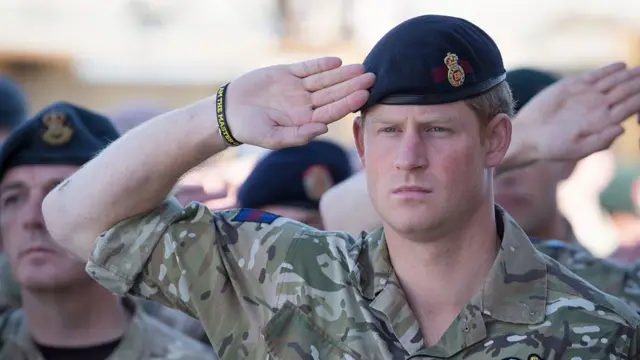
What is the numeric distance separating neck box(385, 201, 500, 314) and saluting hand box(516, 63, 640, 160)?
587 mm

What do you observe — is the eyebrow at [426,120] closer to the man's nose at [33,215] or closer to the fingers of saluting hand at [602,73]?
the fingers of saluting hand at [602,73]

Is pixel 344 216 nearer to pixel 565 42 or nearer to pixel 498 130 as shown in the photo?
pixel 498 130


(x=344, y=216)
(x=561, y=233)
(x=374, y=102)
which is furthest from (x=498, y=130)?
(x=561, y=233)

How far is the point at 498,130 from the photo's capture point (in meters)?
2.76

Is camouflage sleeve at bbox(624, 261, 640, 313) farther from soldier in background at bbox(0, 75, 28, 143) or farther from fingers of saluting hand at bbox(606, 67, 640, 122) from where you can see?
soldier in background at bbox(0, 75, 28, 143)

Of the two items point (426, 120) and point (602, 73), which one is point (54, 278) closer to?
point (426, 120)

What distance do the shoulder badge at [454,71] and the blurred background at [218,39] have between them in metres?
13.4

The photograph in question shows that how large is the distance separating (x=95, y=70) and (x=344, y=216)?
52.7 feet

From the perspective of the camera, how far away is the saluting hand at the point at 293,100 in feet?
8.71

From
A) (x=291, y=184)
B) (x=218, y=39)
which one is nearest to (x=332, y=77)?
(x=291, y=184)

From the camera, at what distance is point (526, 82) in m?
4.11

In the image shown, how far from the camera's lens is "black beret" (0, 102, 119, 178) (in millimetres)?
3893

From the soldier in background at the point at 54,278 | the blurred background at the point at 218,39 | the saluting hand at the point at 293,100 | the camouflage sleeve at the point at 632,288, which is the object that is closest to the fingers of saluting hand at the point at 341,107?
the saluting hand at the point at 293,100

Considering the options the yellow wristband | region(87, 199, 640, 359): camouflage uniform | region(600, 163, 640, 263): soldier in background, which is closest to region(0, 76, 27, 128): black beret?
region(87, 199, 640, 359): camouflage uniform
